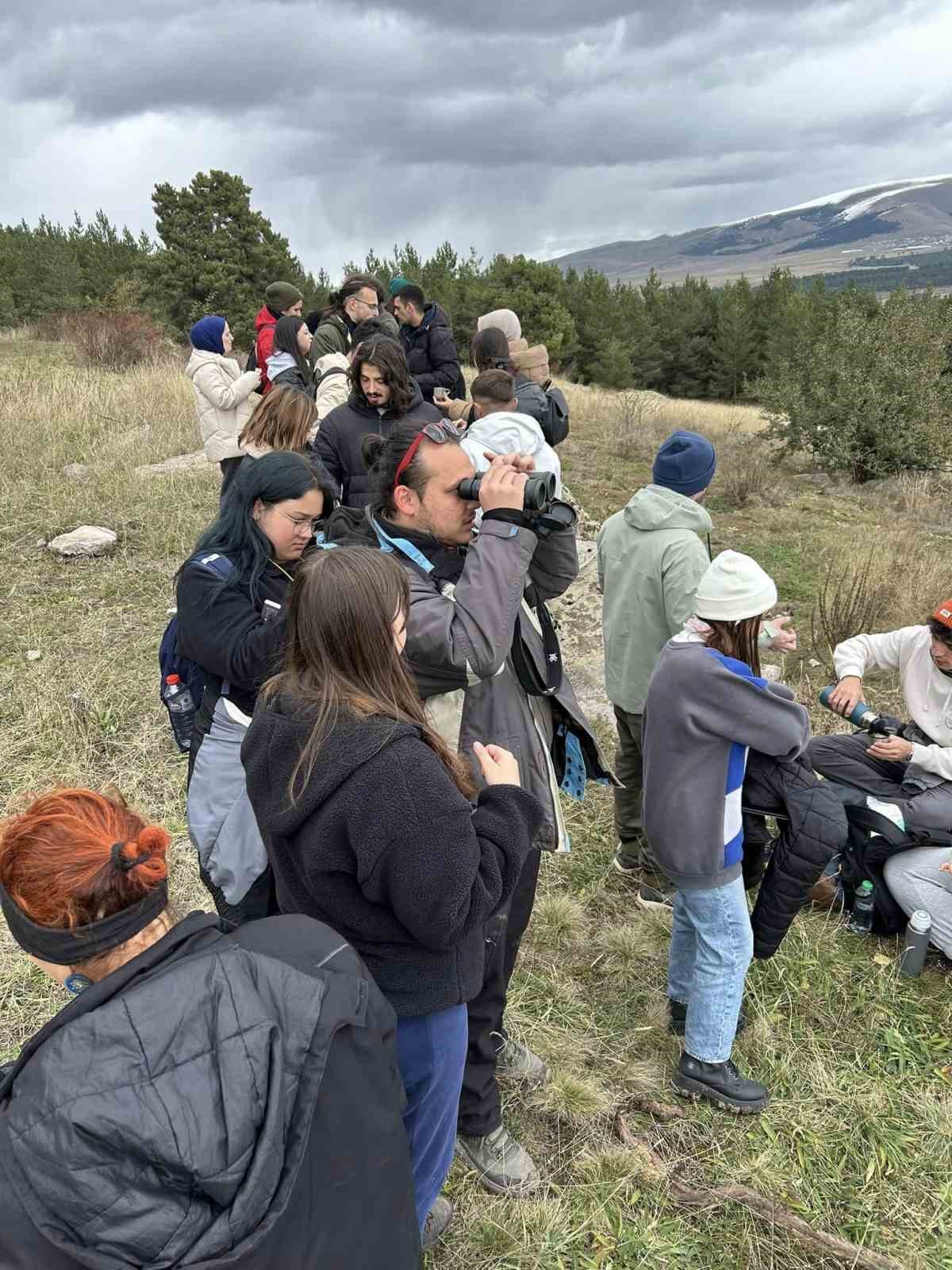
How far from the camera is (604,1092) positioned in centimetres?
244

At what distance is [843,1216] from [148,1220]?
210cm

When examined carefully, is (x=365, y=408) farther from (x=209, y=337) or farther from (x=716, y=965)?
(x=716, y=965)

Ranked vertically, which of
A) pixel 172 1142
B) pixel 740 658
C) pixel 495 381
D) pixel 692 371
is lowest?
pixel 692 371

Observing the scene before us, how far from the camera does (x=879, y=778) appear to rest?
3.45 metres

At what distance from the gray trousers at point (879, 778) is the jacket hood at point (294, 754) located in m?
2.57

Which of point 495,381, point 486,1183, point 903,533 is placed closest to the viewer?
point 486,1183

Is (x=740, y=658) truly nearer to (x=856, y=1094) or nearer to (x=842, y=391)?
(x=856, y=1094)

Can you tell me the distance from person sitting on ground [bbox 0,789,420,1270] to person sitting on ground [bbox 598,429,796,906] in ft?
6.58

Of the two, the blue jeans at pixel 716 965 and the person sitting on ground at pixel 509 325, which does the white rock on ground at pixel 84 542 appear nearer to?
the person sitting on ground at pixel 509 325

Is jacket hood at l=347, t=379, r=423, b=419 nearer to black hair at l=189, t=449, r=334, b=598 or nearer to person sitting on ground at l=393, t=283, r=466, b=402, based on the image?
black hair at l=189, t=449, r=334, b=598

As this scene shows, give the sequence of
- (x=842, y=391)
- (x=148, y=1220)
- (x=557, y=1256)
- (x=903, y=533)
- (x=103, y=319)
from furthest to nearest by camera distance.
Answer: (x=103, y=319) → (x=842, y=391) → (x=903, y=533) → (x=557, y=1256) → (x=148, y=1220)

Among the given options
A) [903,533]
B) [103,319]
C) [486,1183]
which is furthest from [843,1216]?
[103,319]

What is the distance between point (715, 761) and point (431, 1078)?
1.09 m

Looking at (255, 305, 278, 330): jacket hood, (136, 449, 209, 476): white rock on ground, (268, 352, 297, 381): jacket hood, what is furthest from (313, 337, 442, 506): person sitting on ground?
(136, 449, 209, 476): white rock on ground
